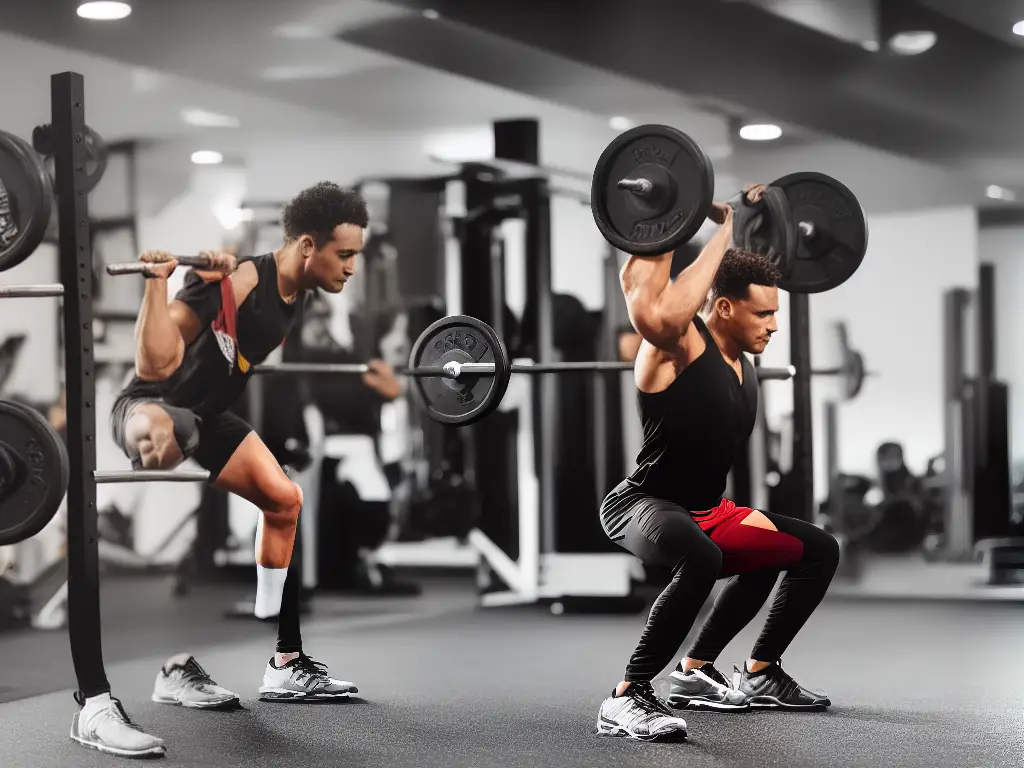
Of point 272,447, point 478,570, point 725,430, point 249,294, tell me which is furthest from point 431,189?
point 725,430

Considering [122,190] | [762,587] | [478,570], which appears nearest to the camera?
[762,587]

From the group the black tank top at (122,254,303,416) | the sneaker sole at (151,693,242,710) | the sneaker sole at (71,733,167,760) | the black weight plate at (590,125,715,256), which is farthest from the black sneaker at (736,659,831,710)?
the black tank top at (122,254,303,416)

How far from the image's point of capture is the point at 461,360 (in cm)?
332

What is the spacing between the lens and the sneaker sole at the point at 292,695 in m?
3.48

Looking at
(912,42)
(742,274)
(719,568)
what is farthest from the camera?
(912,42)

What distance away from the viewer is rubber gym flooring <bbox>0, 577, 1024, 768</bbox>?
287cm

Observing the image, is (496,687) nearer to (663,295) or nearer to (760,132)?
(663,295)

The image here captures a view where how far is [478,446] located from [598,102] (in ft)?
5.37

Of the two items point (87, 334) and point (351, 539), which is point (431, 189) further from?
point (87, 334)

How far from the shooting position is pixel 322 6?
500 centimetres

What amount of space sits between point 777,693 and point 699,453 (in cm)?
74

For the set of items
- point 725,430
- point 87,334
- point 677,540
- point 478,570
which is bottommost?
point 478,570

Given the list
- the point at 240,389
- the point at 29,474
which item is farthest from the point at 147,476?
the point at 240,389

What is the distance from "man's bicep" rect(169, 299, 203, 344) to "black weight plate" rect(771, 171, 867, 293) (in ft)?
5.33
